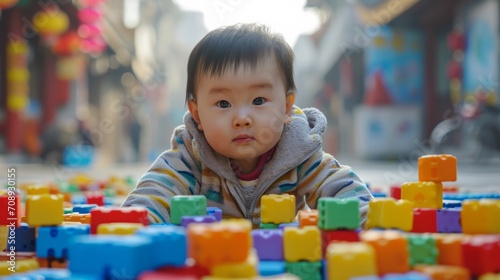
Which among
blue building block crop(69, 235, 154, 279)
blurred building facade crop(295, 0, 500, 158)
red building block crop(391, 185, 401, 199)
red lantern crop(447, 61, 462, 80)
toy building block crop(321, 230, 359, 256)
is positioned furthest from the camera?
blurred building facade crop(295, 0, 500, 158)

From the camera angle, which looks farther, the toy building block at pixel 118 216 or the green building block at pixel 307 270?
the toy building block at pixel 118 216

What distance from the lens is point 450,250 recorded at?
1097 mm

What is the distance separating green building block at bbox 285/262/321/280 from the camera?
1.14 metres

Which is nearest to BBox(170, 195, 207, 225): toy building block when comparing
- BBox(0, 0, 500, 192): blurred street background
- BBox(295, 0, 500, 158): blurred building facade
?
BBox(0, 0, 500, 192): blurred street background

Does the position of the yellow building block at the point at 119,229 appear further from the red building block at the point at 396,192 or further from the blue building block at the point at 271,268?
the red building block at the point at 396,192

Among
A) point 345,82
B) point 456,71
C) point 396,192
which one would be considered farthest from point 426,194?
point 345,82

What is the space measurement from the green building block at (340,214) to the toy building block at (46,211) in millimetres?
537

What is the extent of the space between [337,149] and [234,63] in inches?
748

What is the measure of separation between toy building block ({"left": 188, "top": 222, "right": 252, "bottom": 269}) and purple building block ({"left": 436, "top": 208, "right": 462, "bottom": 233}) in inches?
30.5

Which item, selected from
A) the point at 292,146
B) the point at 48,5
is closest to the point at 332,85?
the point at 48,5

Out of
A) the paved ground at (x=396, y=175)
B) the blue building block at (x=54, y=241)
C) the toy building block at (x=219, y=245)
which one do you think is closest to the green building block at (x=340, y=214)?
the toy building block at (x=219, y=245)

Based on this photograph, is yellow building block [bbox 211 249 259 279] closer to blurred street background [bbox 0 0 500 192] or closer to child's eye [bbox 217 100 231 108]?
child's eye [bbox 217 100 231 108]

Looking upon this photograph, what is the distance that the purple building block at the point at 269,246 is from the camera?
1.18 meters

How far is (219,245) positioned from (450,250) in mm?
439
